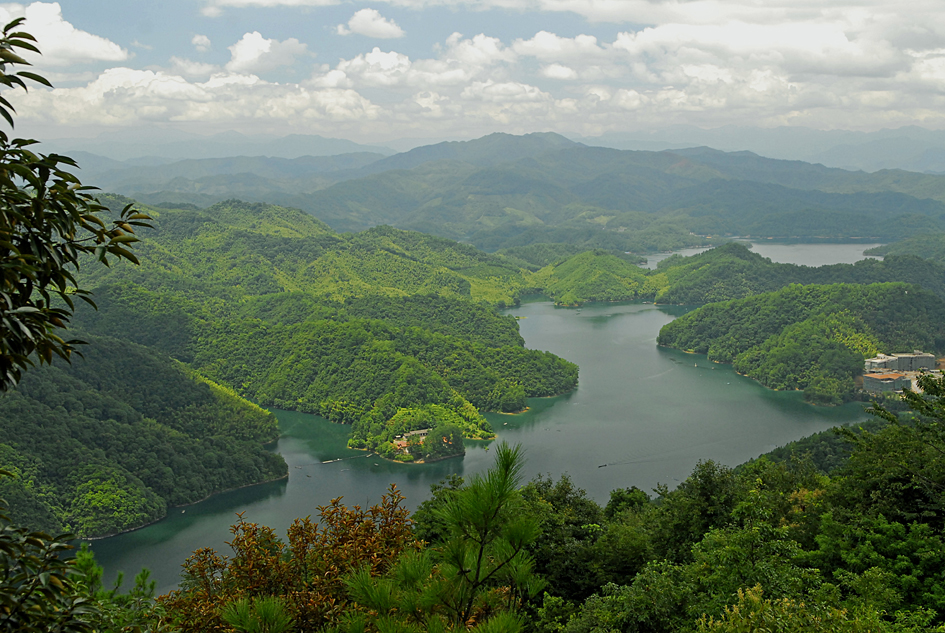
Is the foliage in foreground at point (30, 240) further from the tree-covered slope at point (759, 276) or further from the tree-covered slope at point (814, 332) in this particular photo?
the tree-covered slope at point (759, 276)

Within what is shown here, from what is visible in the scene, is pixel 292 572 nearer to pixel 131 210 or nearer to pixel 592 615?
pixel 131 210

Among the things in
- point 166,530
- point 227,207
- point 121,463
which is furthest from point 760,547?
point 227,207

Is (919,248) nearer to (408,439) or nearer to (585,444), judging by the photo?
(585,444)

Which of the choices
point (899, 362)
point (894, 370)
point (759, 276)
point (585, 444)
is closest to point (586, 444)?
point (585, 444)

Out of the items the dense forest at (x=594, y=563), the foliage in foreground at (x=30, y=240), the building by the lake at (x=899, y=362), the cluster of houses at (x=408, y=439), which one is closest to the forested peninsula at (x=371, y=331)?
the cluster of houses at (x=408, y=439)

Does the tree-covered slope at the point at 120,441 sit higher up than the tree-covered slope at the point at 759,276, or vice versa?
the tree-covered slope at the point at 759,276

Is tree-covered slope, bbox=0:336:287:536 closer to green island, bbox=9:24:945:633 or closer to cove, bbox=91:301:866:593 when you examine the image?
green island, bbox=9:24:945:633

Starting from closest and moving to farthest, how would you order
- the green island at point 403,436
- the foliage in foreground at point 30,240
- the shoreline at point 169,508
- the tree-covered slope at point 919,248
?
1. the foliage in foreground at point 30,240
2. the green island at point 403,436
3. the shoreline at point 169,508
4. the tree-covered slope at point 919,248
